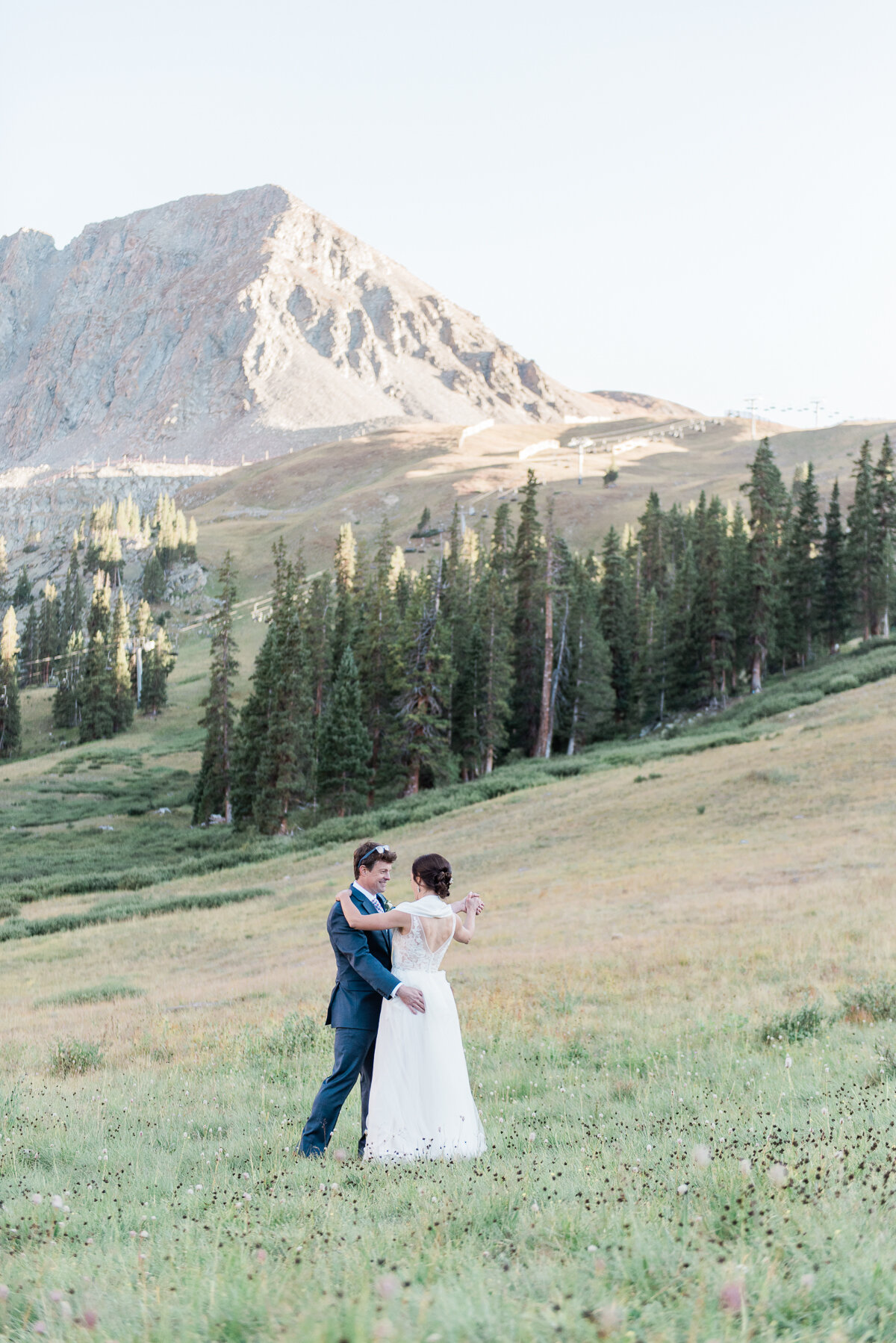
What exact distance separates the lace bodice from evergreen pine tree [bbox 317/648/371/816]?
46.6m

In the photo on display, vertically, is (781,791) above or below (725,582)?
below

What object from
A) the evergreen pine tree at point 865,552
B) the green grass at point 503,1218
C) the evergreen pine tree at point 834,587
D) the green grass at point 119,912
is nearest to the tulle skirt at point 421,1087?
the green grass at point 503,1218

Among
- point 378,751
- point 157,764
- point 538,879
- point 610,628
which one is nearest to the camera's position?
point 538,879

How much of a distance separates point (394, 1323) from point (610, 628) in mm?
74263

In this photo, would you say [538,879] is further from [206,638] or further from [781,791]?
[206,638]

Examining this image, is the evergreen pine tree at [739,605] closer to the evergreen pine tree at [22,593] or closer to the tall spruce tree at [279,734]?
the tall spruce tree at [279,734]

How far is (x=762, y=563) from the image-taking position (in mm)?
63094

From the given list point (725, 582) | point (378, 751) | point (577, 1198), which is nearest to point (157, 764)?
point (378, 751)

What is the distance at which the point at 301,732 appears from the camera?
181ft

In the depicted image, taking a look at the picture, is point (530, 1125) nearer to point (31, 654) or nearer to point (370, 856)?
point (370, 856)

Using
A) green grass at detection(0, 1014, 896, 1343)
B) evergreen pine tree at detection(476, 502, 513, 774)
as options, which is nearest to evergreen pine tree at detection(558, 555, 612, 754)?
evergreen pine tree at detection(476, 502, 513, 774)

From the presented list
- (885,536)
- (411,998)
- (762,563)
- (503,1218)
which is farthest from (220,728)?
(503,1218)

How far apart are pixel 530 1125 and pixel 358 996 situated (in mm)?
1669

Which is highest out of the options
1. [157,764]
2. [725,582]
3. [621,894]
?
[725,582]
